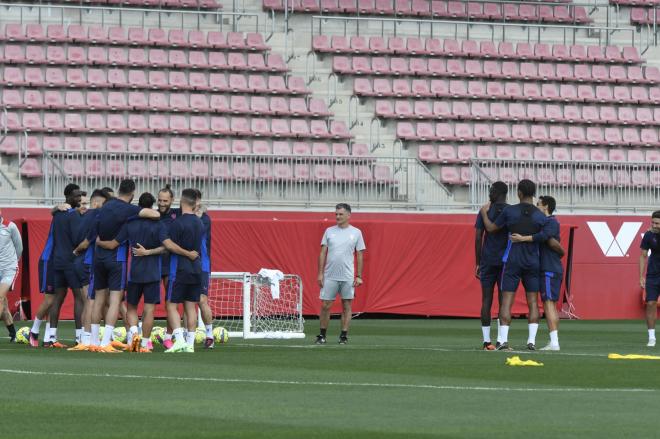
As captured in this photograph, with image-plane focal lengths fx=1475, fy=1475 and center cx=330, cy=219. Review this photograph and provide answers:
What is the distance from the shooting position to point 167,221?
1809 centimetres

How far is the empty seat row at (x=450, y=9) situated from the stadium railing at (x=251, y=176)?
8845 mm

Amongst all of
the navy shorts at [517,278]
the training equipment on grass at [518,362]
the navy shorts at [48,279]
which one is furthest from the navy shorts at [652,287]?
the navy shorts at [48,279]

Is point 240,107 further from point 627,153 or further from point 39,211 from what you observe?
point 627,153

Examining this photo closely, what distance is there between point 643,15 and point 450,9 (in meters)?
5.84

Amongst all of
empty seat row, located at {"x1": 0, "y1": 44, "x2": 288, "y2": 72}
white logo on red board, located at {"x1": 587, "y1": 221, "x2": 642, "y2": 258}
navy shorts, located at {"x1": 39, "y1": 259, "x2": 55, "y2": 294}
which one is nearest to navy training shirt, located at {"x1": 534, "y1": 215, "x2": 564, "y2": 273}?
navy shorts, located at {"x1": 39, "y1": 259, "x2": 55, "y2": 294}

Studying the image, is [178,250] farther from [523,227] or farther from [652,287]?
[652,287]

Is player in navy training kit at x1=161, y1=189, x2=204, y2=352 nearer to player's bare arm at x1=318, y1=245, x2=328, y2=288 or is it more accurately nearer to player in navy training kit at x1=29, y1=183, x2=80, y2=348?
player in navy training kit at x1=29, y1=183, x2=80, y2=348

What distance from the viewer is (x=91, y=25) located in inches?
1428

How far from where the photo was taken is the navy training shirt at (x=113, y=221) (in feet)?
58.4

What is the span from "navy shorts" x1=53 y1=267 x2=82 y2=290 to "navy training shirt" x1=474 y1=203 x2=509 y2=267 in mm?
5287

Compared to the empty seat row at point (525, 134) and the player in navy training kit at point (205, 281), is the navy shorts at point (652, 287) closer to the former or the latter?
the player in navy training kit at point (205, 281)

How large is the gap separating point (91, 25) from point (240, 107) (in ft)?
15.0

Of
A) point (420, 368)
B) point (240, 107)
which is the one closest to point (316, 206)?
point (240, 107)

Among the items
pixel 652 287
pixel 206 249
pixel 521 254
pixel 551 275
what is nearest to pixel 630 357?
pixel 551 275
